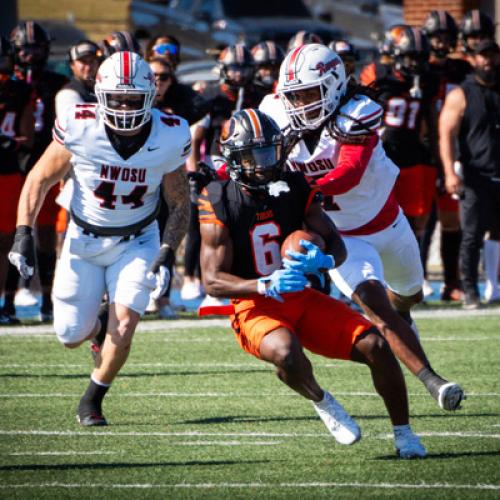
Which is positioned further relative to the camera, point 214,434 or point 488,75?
point 488,75

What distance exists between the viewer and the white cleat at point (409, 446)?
6.12 metres

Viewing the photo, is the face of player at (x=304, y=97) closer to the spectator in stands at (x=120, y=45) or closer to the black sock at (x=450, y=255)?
the spectator in stands at (x=120, y=45)

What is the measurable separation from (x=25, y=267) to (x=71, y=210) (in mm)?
655

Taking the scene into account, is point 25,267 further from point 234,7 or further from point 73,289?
point 234,7

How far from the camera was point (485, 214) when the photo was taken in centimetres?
1166

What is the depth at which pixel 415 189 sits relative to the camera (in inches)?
455

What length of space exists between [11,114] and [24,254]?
13.6 feet

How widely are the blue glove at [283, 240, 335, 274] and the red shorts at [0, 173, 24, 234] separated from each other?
5.07 metres

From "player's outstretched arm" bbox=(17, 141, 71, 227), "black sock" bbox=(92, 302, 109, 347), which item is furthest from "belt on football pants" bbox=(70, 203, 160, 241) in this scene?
"black sock" bbox=(92, 302, 109, 347)

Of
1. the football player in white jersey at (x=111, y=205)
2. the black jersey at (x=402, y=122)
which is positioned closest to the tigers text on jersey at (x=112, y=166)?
the football player in white jersey at (x=111, y=205)

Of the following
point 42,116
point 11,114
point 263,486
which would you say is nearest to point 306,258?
point 263,486

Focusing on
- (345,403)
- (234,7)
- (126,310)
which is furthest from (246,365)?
(234,7)

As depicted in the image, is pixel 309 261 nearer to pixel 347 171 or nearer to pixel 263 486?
pixel 263 486

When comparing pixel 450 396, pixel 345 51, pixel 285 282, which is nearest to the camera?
pixel 285 282
